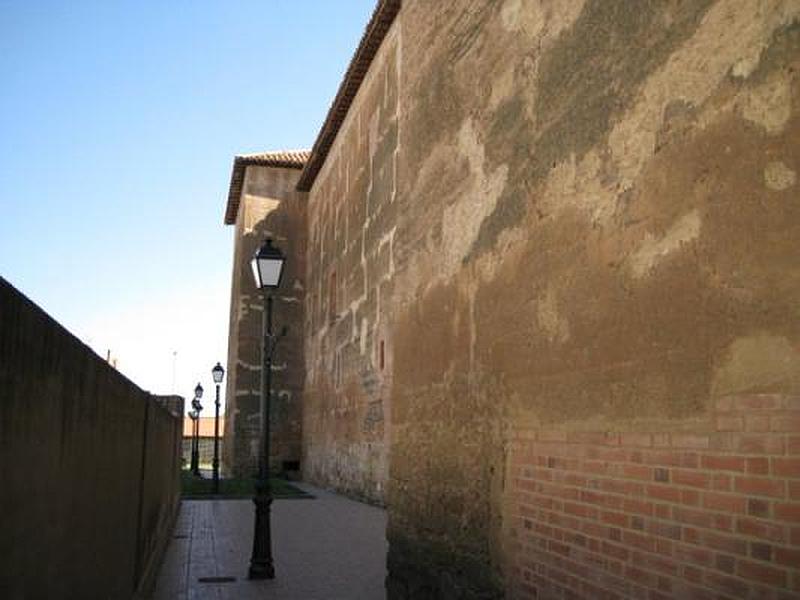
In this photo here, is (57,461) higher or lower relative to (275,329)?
lower

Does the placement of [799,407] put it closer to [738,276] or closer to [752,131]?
[738,276]

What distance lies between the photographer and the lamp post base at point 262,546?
8539 mm

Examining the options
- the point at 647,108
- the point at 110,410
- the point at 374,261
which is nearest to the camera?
the point at 647,108

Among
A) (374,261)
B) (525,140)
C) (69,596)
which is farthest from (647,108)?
(374,261)

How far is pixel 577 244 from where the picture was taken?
12.1ft

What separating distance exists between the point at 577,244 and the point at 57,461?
91.1 inches

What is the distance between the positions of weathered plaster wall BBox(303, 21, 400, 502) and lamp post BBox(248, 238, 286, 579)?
7.47m

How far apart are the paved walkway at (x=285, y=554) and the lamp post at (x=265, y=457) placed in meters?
0.23

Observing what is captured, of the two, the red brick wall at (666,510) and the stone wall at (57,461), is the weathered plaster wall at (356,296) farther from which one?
the red brick wall at (666,510)

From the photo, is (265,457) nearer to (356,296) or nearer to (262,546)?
(262,546)

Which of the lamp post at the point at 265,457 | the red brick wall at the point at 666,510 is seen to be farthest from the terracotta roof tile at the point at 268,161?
the red brick wall at the point at 666,510

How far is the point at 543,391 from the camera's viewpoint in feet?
13.0

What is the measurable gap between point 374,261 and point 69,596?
1660 cm

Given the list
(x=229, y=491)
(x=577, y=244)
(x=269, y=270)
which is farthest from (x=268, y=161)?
(x=577, y=244)
